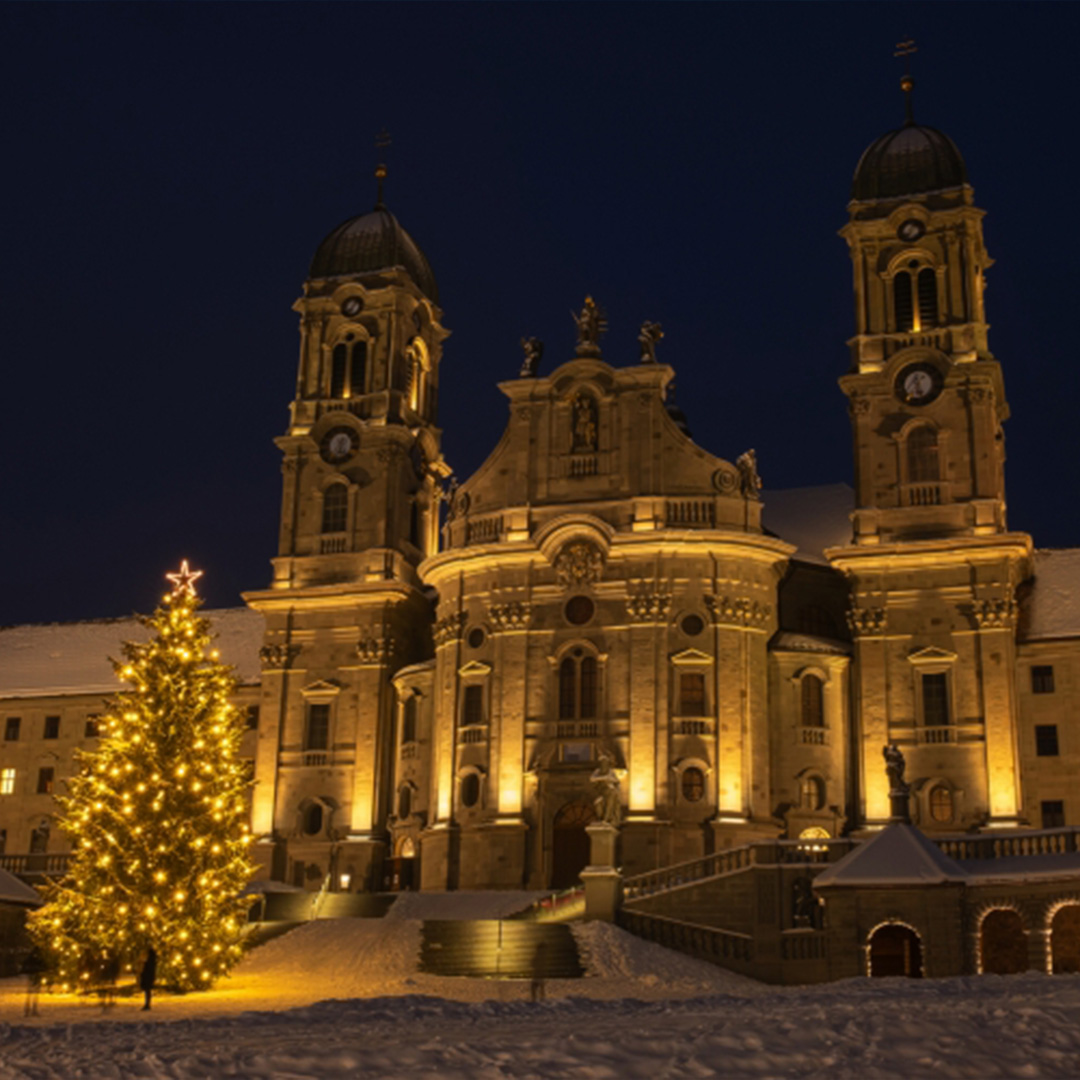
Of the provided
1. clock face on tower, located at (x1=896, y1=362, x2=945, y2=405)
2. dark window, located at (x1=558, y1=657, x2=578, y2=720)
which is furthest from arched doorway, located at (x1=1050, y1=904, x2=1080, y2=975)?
clock face on tower, located at (x1=896, y1=362, x2=945, y2=405)

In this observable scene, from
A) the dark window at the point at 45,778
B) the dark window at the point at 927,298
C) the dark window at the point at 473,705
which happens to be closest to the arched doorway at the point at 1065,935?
the dark window at the point at 473,705

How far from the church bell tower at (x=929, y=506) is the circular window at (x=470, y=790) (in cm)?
1294

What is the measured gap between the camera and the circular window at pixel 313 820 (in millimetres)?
59000

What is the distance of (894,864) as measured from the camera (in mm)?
37875

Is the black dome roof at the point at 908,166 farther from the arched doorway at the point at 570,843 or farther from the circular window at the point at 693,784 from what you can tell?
the arched doorway at the point at 570,843

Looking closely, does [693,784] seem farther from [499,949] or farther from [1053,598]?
[1053,598]

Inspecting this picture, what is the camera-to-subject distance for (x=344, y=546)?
204ft

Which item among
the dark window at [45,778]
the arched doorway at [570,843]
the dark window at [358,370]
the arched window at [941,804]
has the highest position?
the dark window at [358,370]

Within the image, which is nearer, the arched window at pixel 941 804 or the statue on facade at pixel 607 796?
the statue on facade at pixel 607 796

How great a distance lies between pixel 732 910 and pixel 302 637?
24.9 m

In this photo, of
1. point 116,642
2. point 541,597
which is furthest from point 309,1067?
point 116,642

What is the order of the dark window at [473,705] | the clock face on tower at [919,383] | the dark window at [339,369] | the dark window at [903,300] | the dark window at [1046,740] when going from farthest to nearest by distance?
the dark window at [339,369], the dark window at [903,300], the clock face on tower at [919,383], the dark window at [473,705], the dark window at [1046,740]

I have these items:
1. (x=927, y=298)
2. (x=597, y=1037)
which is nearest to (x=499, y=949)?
(x=597, y=1037)

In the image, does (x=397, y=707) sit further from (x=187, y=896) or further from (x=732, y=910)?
(x=187, y=896)
